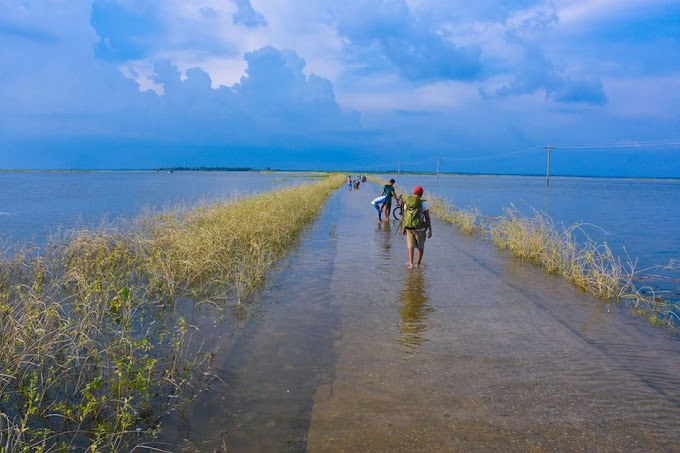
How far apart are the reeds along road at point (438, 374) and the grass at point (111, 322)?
0.58 m

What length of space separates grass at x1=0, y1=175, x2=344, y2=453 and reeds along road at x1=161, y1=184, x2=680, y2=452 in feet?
1.89

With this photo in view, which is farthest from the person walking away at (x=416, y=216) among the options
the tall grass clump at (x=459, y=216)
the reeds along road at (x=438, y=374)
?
the tall grass clump at (x=459, y=216)

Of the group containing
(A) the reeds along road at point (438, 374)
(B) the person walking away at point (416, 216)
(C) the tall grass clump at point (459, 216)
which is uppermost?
(B) the person walking away at point (416, 216)

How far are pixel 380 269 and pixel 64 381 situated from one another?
7388 millimetres

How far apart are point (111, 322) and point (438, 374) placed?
4639 millimetres

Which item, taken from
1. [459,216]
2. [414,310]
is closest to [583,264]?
[414,310]

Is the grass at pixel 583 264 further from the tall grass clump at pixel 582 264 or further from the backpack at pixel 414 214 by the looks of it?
the backpack at pixel 414 214

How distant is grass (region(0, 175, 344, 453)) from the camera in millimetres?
4227

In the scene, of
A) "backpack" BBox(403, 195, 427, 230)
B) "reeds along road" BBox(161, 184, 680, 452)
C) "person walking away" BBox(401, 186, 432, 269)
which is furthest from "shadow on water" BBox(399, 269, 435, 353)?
"backpack" BBox(403, 195, 427, 230)

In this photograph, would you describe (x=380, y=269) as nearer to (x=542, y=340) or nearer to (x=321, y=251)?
(x=321, y=251)

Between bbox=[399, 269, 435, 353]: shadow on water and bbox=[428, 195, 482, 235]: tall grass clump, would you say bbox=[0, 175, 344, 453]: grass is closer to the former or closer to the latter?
bbox=[399, 269, 435, 353]: shadow on water

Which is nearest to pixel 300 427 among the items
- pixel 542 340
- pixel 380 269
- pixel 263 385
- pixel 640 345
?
pixel 263 385

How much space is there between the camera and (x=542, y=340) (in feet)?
21.5

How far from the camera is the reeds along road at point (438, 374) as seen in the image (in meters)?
4.14
